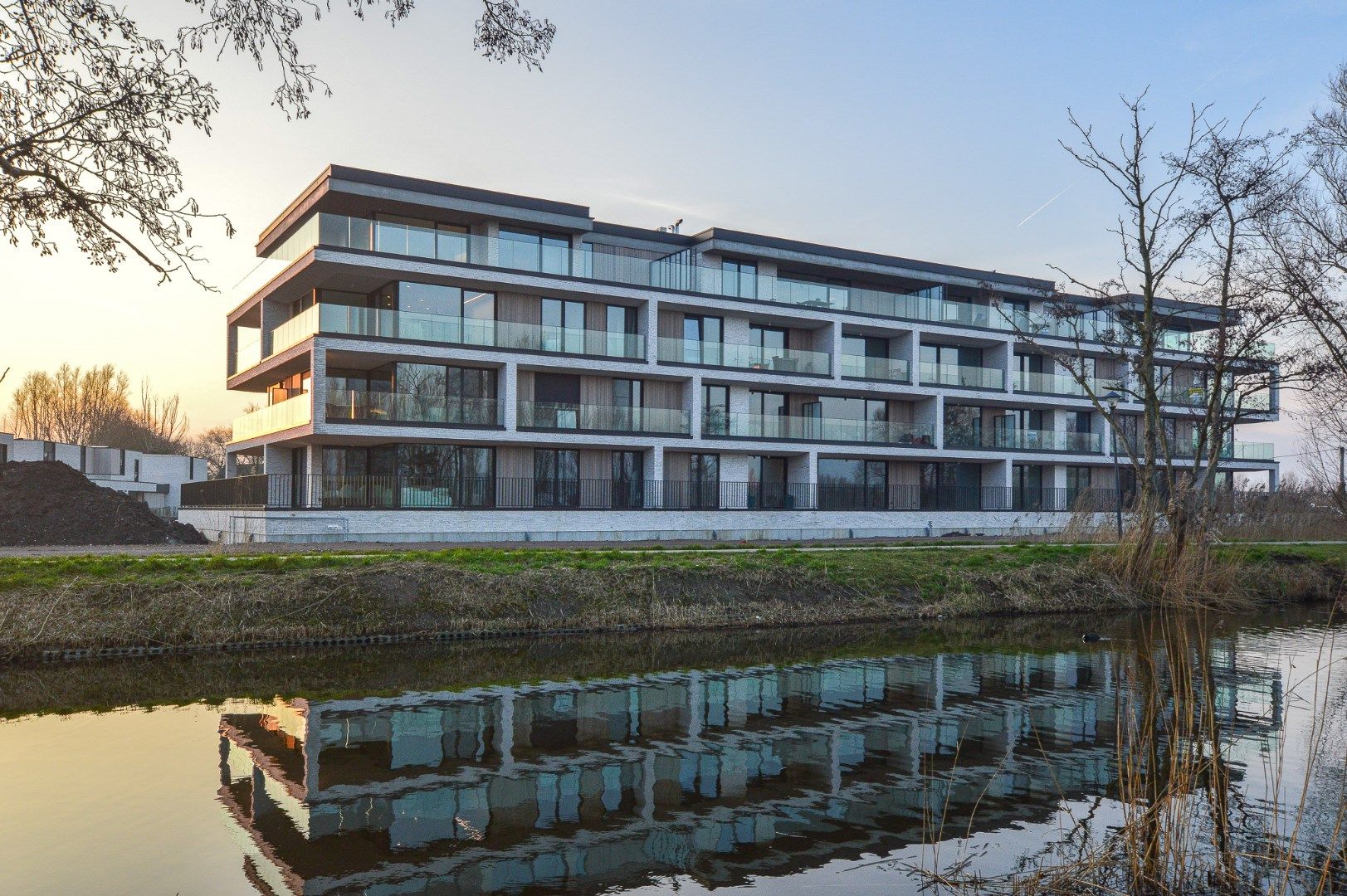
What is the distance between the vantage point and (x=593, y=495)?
34.7 meters

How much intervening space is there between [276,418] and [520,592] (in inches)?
713

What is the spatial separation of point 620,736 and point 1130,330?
18832 mm

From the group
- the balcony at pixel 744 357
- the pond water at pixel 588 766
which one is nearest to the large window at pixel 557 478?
the balcony at pixel 744 357

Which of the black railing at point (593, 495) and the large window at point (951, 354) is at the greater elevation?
the large window at point (951, 354)

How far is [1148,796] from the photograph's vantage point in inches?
346

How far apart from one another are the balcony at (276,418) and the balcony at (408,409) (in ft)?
2.79

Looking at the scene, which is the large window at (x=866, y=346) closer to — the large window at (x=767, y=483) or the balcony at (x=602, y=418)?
the large window at (x=767, y=483)

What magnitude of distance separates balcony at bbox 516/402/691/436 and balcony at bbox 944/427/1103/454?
1325cm

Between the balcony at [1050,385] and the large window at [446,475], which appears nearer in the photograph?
the large window at [446,475]

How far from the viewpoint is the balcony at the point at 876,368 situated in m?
40.3

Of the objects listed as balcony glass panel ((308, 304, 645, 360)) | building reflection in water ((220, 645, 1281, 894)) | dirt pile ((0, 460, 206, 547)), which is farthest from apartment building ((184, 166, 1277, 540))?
building reflection in water ((220, 645, 1281, 894))

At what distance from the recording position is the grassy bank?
51.6 feet

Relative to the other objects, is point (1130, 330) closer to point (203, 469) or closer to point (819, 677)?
→ point (819, 677)

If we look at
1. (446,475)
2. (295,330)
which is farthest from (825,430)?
(295,330)
